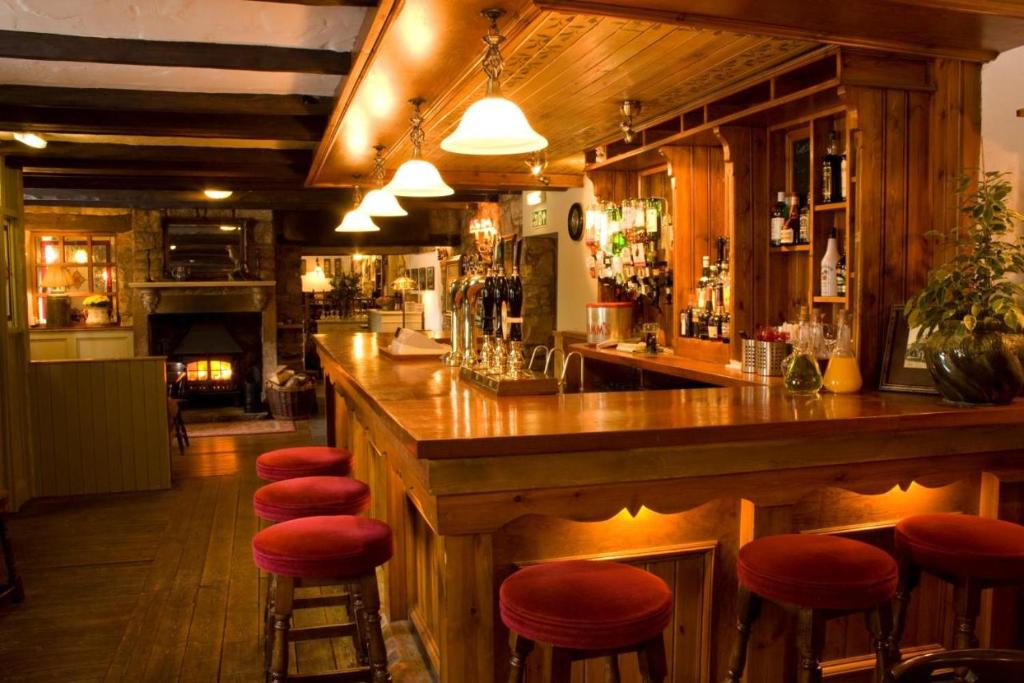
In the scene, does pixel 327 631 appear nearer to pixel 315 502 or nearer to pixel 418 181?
pixel 315 502

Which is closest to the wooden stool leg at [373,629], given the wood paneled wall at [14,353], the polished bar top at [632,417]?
the polished bar top at [632,417]

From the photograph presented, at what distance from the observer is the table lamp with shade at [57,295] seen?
411 inches

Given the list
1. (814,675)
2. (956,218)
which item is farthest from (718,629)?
(956,218)

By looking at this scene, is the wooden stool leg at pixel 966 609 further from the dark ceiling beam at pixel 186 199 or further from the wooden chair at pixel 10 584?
the dark ceiling beam at pixel 186 199

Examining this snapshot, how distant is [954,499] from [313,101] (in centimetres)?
376

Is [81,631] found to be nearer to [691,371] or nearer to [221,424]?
[691,371]

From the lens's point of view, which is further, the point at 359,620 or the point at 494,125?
the point at 359,620

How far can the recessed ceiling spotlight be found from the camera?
204 inches

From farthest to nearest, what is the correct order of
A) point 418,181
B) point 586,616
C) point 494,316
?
1. point 418,181
2. point 494,316
3. point 586,616

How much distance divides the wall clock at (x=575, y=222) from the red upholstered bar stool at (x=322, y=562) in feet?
15.0

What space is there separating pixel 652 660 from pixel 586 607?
211mm

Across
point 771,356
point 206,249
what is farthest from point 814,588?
point 206,249

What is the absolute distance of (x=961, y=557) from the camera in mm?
2213

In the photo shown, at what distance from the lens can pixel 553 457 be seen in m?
2.10
